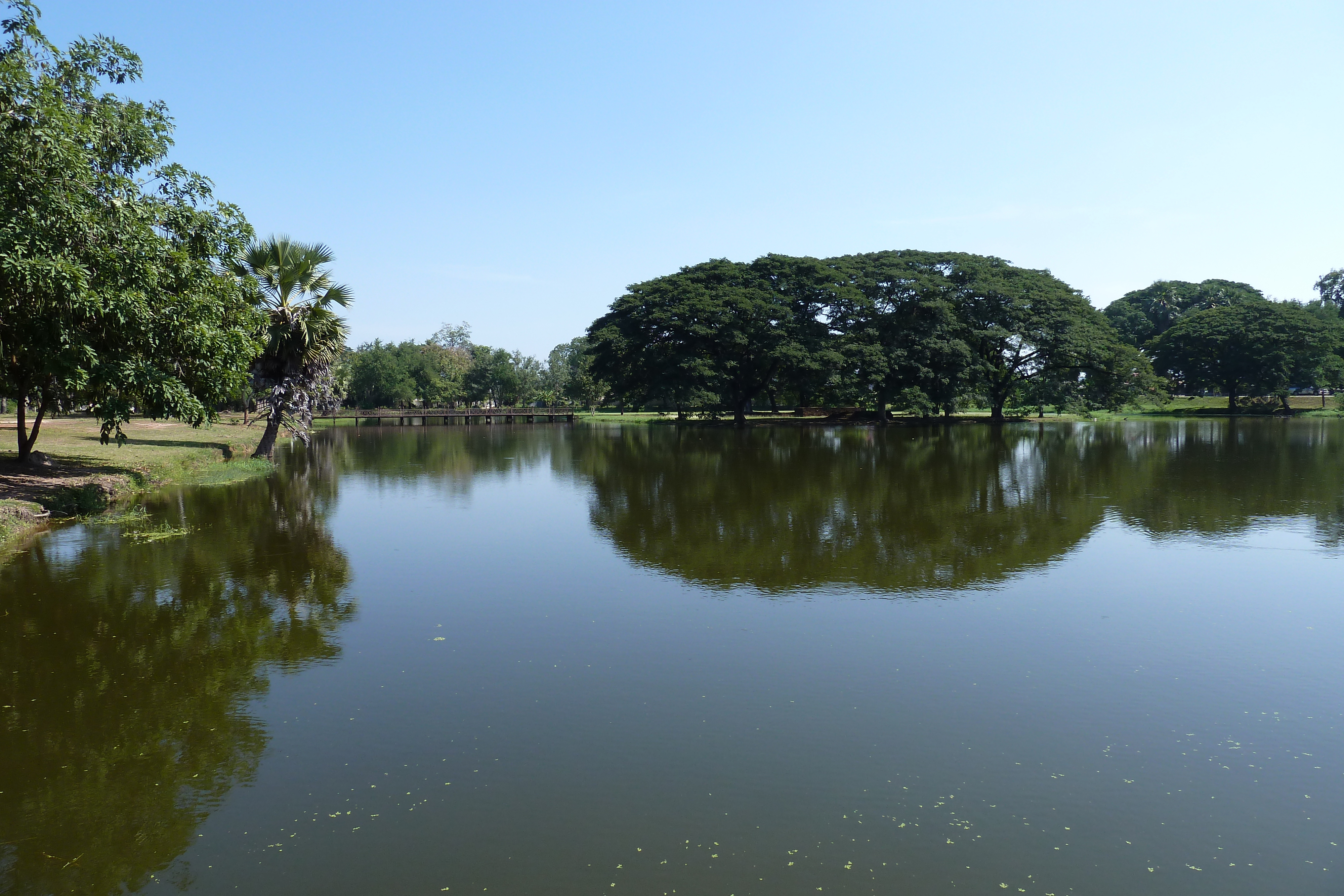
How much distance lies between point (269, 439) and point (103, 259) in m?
21.5

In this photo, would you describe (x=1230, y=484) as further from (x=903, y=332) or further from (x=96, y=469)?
(x=903, y=332)

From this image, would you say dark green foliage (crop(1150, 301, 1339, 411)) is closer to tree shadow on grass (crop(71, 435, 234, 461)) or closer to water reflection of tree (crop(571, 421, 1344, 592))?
water reflection of tree (crop(571, 421, 1344, 592))

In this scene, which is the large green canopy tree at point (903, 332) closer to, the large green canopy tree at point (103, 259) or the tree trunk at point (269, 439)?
the tree trunk at point (269, 439)

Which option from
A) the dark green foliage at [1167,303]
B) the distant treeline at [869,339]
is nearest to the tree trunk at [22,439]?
the distant treeline at [869,339]

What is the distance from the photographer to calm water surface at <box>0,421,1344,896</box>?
5.41 meters

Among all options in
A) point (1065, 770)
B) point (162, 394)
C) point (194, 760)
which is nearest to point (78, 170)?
point (162, 394)

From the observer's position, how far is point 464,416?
9225 centimetres

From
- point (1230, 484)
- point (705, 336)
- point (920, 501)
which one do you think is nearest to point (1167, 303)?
point (705, 336)

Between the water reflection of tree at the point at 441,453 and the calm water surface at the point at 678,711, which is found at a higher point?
the water reflection of tree at the point at 441,453

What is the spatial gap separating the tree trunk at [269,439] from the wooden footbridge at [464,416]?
51.1 metres

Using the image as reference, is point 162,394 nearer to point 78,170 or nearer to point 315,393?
point 78,170

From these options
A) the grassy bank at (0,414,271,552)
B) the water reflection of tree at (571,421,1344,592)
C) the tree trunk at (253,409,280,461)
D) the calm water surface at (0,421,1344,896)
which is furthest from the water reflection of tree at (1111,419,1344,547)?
the tree trunk at (253,409,280,461)

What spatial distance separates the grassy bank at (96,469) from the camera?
18.0m

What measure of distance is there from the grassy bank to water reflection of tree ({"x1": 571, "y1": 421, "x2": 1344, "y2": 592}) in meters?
11.2
